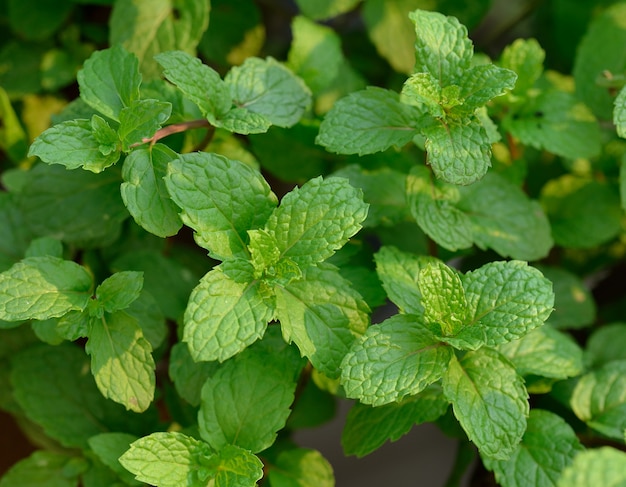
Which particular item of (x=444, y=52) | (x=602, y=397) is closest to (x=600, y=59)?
(x=444, y=52)

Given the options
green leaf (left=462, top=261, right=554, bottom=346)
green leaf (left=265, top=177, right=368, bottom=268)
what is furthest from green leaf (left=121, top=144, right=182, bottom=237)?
green leaf (left=462, top=261, right=554, bottom=346)

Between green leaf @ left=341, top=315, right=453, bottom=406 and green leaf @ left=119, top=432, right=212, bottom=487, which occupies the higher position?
green leaf @ left=341, top=315, right=453, bottom=406

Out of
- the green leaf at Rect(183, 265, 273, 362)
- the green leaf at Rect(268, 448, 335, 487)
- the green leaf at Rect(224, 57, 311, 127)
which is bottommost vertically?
the green leaf at Rect(268, 448, 335, 487)

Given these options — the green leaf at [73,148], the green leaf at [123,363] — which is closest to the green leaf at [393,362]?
the green leaf at [123,363]

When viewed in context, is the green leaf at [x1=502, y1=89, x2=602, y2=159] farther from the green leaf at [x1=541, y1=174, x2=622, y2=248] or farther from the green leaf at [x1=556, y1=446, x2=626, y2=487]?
the green leaf at [x1=556, y1=446, x2=626, y2=487]

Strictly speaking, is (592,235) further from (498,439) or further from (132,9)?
(132,9)

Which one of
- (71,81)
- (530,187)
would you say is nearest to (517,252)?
(530,187)

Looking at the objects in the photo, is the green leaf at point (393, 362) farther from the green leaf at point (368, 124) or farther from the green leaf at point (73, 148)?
the green leaf at point (73, 148)
